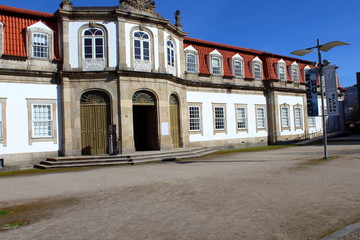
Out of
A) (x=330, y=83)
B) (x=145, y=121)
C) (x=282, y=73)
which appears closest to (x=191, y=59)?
(x=145, y=121)

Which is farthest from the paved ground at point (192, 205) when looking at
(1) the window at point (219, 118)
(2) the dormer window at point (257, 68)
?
(2) the dormer window at point (257, 68)

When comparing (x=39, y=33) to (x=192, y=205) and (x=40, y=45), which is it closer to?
(x=40, y=45)

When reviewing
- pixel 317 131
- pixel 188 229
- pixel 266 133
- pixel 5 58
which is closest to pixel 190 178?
pixel 188 229

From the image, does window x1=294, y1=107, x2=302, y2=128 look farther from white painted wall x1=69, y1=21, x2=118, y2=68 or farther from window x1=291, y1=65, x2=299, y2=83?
white painted wall x1=69, y1=21, x2=118, y2=68

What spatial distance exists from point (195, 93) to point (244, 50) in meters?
6.90

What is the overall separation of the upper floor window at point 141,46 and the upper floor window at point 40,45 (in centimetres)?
506

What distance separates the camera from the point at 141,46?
737 inches

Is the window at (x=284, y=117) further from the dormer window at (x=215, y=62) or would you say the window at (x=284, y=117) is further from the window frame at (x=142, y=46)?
the window frame at (x=142, y=46)

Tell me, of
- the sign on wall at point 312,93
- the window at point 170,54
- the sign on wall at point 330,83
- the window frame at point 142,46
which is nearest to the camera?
the sign on wall at point 330,83

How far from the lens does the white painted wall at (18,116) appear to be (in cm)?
1608

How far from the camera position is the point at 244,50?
26375mm

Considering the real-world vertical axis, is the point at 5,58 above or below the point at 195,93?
above

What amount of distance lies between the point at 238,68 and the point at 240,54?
4.45ft

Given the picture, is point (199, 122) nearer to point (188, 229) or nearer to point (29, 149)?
point (29, 149)
